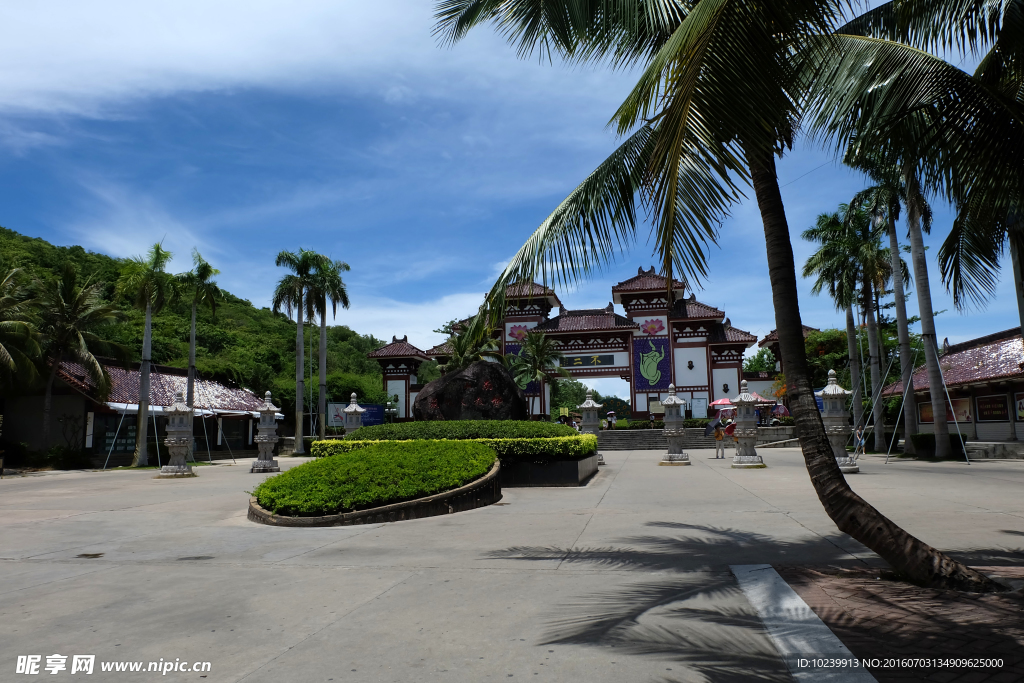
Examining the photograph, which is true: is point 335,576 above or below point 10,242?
below

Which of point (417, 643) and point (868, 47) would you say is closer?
point (417, 643)

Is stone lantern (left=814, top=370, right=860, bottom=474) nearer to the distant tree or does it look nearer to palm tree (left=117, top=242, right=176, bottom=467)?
palm tree (left=117, top=242, right=176, bottom=467)

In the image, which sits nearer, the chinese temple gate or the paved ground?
the paved ground

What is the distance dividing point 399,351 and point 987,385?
37.7m

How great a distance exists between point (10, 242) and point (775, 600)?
2159 inches

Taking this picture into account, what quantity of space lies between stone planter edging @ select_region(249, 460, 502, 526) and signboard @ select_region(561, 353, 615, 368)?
124 feet

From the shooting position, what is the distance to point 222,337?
53.5 meters

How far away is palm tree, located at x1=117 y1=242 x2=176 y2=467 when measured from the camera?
25812 mm

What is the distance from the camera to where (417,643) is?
157 inches

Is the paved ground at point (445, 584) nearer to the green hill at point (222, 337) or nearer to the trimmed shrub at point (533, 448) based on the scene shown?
the trimmed shrub at point (533, 448)

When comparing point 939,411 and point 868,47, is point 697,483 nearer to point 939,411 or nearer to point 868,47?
point 868,47

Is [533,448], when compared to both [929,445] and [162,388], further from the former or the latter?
[162,388]

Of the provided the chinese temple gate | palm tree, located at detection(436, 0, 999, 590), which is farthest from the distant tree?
palm tree, located at detection(436, 0, 999, 590)

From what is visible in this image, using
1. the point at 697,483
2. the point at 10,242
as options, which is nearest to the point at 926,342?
the point at 697,483
